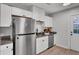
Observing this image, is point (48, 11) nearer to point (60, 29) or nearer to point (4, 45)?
point (60, 29)

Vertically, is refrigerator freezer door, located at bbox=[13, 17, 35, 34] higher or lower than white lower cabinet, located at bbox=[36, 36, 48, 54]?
higher

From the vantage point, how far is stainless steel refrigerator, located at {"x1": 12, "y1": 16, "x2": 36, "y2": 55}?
190cm

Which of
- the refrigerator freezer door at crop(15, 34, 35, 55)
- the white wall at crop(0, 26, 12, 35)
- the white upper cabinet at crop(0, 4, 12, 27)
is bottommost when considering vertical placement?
the refrigerator freezer door at crop(15, 34, 35, 55)

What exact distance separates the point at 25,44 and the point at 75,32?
110cm

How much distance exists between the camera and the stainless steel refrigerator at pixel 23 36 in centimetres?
190

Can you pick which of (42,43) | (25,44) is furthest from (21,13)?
(42,43)

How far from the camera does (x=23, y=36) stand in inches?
81.3

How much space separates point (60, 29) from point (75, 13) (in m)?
0.39

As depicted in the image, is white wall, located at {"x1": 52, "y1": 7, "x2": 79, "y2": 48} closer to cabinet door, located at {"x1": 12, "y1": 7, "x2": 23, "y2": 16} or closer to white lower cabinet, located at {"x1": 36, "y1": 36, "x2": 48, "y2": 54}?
white lower cabinet, located at {"x1": 36, "y1": 36, "x2": 48, "y2": 54}

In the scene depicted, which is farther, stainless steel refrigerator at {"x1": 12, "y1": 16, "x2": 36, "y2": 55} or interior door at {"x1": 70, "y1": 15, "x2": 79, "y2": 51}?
stainless steel refrigerator at {"x1": 12, "y1": 16, "x2": 36, "y2": 55}

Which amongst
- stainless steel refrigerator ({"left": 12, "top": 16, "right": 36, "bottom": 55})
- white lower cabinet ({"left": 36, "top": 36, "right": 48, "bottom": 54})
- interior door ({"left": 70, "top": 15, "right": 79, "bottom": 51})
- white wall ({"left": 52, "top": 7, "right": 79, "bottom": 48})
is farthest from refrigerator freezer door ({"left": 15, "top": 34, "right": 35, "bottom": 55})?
interior door ({"left": 70, "top": 15, "right": 79, "bottom": 51})

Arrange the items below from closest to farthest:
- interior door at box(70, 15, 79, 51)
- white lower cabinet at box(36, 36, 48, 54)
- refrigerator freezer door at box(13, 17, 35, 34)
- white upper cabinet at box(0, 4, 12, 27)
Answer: interior door at box(70, 15, 79, 51) < white upper cabinet at box(0, 4, 12, 27) < refrigerator freezer door at box(13, 17, 35, 34) < white lower cabinet at box(36, 36, 48, 54)

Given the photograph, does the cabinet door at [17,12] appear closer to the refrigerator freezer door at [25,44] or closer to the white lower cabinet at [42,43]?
the refrigerator freezer door at [25,44]

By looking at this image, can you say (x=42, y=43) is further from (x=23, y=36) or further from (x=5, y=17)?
(x=5, y=17)
